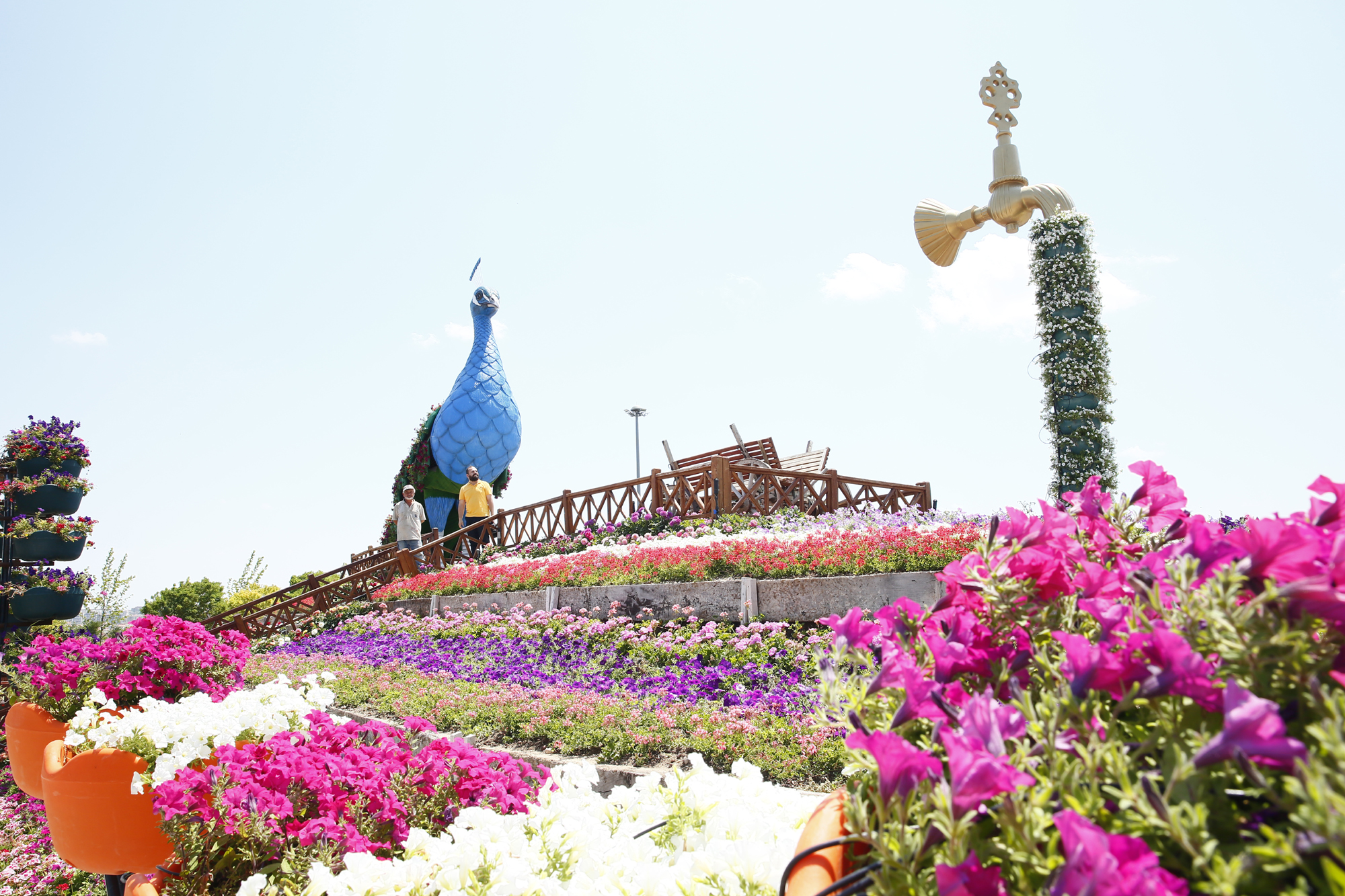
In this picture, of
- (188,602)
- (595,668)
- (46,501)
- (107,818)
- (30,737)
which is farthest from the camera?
(188,602)

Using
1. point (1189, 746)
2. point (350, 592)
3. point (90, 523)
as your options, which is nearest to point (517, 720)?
point (1189, 746)

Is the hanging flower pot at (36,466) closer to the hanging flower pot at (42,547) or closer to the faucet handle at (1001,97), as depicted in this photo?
the hanging flower pot at (42,547)

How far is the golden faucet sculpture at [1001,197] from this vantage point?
13914 mm

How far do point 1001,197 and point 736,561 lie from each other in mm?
10238

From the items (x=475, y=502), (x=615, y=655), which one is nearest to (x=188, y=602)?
(x=475, y=502)

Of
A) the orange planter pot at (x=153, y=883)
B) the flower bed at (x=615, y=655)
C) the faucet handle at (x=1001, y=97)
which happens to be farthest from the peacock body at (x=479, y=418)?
the orange planter pot at (x=153, y=883)

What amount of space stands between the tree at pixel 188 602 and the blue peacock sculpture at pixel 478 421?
6080 mm

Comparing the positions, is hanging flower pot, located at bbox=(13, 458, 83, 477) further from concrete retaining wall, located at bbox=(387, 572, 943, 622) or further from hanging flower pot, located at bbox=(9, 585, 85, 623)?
concrete retaining wall, located at bbox=(387, 572, 943, 622)

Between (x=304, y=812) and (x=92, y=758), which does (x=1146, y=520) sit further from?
(x=92, y=758)

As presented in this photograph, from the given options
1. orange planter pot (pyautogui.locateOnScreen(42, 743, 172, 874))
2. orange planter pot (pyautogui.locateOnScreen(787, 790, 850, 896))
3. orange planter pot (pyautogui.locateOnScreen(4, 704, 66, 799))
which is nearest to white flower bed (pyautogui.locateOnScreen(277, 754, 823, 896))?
orange planter pot (pyautogui.locateOnScreen(787, 790, 850, 896))

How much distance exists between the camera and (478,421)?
21234 millimetres

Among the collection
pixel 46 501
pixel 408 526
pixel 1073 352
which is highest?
pixel 1073 352

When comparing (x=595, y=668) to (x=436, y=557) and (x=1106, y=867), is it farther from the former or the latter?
(x=436, y=557)

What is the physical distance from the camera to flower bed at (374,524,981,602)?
7.11 m
